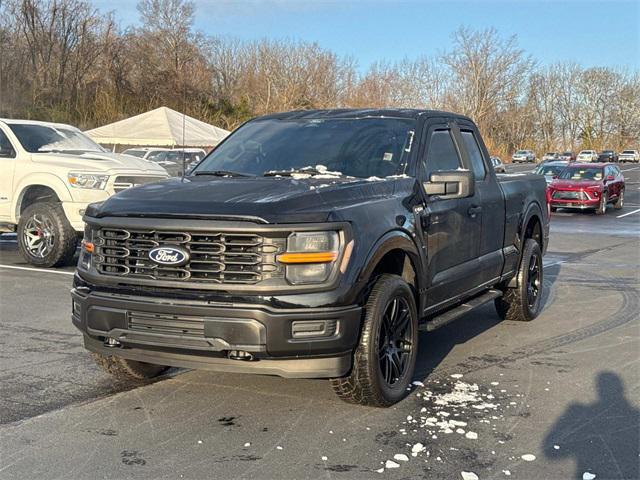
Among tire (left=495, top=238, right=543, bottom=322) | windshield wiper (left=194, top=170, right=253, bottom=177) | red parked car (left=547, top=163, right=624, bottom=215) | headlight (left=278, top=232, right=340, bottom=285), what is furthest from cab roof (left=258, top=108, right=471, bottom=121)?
red parked car (left=547, top=163, right=624, bottom=215)

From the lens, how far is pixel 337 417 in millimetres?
4566

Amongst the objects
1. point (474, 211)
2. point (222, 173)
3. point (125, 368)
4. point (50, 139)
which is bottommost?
point (125, 368)

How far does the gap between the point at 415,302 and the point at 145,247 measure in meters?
1.87

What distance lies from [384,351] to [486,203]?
86.7 inches

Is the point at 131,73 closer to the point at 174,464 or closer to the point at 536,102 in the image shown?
the point at 174,464

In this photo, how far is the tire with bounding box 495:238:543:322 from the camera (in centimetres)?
734

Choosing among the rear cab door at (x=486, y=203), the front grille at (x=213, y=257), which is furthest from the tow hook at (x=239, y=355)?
the rear cab door at (x=486, y=203)

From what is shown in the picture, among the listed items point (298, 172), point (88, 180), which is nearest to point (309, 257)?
point (298, 172)

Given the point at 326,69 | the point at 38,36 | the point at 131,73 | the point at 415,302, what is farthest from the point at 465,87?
the point at 415,302

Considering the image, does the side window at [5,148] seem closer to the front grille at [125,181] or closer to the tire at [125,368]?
the front grille at [125,181]

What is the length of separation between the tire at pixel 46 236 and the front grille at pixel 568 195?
16.6 metres

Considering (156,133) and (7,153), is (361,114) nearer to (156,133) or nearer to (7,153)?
(7,153)

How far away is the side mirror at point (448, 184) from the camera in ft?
17.3

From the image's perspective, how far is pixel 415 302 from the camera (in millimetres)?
5133
